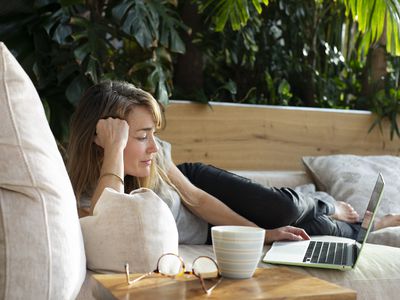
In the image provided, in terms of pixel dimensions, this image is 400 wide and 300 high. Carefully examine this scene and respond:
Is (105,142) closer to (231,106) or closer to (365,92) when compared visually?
(231,106)

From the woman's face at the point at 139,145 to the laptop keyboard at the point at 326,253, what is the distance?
0.54 meters

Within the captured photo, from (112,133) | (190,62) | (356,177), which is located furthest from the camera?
(190,62)

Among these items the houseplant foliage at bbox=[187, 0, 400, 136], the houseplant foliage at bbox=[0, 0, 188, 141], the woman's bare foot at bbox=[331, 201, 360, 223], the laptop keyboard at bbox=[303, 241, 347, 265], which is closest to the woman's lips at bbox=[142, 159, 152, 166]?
the laptop keyboard at bbox=[303, 241, 347, 265]

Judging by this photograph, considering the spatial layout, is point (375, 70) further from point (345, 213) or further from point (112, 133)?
point (112, 133)

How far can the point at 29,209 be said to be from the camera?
1344 mm

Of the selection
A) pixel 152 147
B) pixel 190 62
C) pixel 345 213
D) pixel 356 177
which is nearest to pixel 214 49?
pixel 190 62

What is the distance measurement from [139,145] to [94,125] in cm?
14

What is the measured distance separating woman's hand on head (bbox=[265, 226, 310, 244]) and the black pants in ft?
0.21

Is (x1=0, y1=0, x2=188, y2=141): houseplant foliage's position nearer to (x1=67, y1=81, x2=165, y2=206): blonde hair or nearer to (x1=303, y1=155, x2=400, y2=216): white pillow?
(x1=67, y1=81, x2=165, y2=206): blonde hair

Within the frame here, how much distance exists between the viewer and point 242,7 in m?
3.16

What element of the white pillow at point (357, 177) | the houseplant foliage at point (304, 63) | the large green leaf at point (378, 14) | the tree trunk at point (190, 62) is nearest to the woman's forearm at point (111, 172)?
the large green leaf at point (378, 14)

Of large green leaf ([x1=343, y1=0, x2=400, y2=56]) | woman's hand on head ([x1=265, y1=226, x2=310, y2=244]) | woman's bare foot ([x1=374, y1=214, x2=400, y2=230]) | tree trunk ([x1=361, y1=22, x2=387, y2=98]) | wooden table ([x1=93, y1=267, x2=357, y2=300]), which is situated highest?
large green leaf ([x1=343, y1=0, x2=400, y2=56])

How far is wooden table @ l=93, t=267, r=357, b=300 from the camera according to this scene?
47.4 inches

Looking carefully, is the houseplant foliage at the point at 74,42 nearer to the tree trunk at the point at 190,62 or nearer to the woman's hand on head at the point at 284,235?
the tree trunk at the point at 190,62
